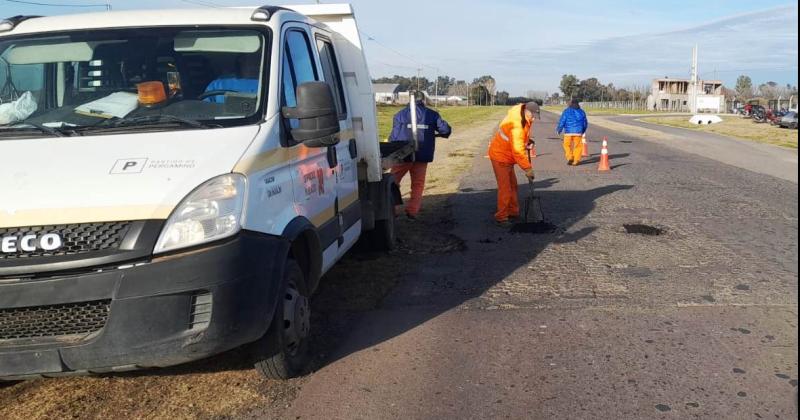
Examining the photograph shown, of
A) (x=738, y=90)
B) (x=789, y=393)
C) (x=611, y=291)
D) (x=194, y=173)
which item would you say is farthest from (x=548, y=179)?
(x=738, y=90)

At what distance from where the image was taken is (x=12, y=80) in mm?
4324

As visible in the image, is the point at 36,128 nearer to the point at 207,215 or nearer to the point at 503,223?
the point at 207,215

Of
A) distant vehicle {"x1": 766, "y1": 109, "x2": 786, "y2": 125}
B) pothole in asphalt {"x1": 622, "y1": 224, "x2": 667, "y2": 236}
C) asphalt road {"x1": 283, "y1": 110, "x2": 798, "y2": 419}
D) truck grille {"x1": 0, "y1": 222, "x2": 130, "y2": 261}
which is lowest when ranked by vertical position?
asphalt road {"x1": 283, "y1": 110, "x2": 798, "y2": 419}

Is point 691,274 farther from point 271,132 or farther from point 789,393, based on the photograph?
point 271,132

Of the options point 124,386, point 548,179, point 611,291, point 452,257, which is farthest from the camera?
point 548,179

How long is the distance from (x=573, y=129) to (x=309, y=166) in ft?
42.1

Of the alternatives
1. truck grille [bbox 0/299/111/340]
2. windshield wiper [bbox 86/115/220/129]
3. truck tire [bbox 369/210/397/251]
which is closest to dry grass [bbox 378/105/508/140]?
truck tire [bbox 369/210/397/251]

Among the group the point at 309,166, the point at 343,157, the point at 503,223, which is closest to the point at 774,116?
the point at 503,223

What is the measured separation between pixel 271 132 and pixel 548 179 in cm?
1059

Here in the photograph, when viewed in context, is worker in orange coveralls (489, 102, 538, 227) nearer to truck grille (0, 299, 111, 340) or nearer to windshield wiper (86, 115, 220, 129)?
windshield wiper (86, 115, 220, 129)

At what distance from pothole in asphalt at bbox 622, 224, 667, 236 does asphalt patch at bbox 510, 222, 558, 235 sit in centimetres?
90

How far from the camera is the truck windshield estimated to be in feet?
12.8

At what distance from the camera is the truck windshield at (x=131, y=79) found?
3902 millimetres

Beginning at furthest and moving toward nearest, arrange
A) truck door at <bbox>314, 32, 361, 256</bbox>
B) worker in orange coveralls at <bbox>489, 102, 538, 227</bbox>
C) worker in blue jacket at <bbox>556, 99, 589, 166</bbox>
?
worker in blue jacket at <bbox>556, 99, 589, 166</bbox> → worker in orange coveralls at <bbox>489, 102, 538, 227</bbox> → truck door at <bbox>314, 32, 361, 256</bbox>
